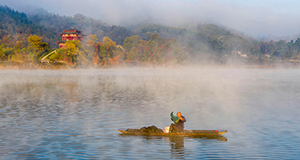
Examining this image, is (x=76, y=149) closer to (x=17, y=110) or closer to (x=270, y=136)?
(x=270, y=136)

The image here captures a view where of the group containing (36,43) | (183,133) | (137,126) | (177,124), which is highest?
(36,43)

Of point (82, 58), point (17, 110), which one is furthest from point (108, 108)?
point (82, 58)

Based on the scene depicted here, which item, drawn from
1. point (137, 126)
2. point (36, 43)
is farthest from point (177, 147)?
point (36, 43)

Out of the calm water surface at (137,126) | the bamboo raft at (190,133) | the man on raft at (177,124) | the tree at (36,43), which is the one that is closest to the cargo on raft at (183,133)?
the bamboo raft at (190,133)

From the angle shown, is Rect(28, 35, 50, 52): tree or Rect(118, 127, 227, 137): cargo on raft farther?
Rect(28, 35, 50, 52): tree

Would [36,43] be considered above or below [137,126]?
above

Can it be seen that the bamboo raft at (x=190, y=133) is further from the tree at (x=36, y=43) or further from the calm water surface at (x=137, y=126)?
the tree at (x=36, y=43)

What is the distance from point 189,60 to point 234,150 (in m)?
165

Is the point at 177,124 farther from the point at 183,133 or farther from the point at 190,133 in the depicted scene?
the point at 190,133

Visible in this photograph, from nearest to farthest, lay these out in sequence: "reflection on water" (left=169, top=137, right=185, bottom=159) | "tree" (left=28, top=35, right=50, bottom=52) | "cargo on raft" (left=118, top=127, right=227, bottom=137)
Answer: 1. "reflection on water" (left=169, top=137, right=185, bottom=159)
2. "cargo on raft" (left=118, top=127, right=227, bottom=137)
3. "tree" (left=28, top=35, right=50, bottom=52)

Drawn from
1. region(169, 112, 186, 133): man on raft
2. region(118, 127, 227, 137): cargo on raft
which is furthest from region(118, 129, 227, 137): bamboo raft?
region(169, 112, 186, 133): man on raft

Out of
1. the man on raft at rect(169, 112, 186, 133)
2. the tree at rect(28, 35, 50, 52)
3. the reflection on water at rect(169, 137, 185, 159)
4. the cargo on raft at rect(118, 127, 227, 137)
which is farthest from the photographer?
the tree at rect(28, 35, 50, 52)

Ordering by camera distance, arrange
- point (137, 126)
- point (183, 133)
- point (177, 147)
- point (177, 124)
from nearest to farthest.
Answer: point (177, 147) → point (183, 133) → point (177, 124) → point (137, 126)

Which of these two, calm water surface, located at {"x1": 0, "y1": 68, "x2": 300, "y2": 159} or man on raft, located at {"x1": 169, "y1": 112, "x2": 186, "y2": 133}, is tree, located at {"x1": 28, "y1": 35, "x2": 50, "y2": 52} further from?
man on raft, located at {"x1": 169, "y1": 112, "x2": 186, "y2": 133}
